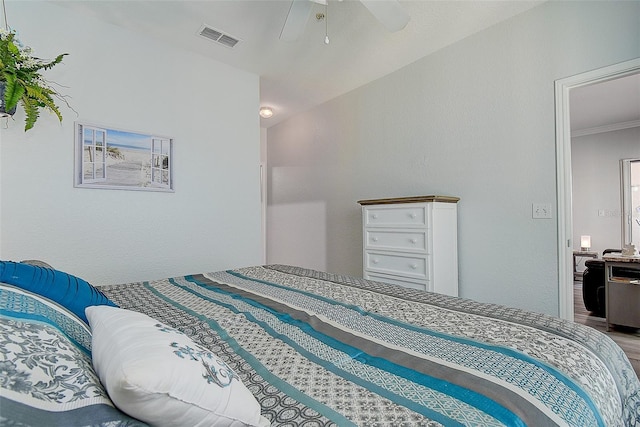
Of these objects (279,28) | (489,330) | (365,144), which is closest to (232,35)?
(279,28)

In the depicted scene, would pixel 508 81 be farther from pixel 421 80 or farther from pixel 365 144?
pixel 365 144

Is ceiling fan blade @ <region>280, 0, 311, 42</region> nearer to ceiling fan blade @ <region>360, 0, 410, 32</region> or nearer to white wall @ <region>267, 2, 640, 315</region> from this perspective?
ceiling fan blade @ <region>360, 0, 410, 32</region>

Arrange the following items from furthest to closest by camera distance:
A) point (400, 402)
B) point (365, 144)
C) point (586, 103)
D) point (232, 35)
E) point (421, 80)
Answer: point (586, 103) < point (365, 144) < point (421, 80) < point (232, 35) < point (400, 402)

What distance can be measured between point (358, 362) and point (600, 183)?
6.82m

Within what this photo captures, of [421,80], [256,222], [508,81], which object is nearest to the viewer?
[508,81]

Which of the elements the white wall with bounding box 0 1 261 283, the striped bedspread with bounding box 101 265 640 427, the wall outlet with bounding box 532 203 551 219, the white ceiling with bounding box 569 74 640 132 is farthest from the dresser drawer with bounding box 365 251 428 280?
the white ceiling with bounding box 569 74 640 132

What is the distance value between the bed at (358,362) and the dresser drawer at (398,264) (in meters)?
1.17

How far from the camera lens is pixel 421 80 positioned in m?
3.01

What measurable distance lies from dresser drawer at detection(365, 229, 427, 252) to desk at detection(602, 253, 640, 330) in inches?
80.6

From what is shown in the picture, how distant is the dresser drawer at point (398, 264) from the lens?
2.49m

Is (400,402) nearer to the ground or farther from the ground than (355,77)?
nearer to the ground

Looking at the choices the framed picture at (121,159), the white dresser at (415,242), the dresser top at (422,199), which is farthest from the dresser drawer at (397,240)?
the framed picture at (121,159)

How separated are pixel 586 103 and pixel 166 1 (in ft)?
17.0

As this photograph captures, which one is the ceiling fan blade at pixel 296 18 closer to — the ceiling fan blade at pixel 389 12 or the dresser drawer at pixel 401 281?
the ceiling fan blade at pixel 389 12
